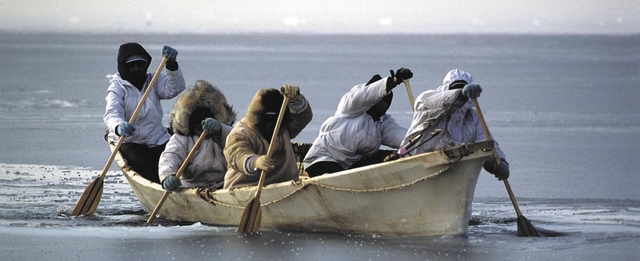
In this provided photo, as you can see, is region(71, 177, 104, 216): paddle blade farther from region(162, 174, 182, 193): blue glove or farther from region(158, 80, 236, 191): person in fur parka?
region(162, 174, 182, 193): blue glove

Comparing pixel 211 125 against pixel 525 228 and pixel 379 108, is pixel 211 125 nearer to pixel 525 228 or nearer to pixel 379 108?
pixel 379 108

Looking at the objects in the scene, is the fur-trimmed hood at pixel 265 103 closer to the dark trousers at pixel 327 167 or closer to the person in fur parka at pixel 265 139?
the person in fur parka at pixel 265 139

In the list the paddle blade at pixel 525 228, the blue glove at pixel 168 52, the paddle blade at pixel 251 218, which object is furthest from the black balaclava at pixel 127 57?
the paddle blade at pixel 525 228

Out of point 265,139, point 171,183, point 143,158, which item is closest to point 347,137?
point 265,139

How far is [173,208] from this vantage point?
36.5 ft

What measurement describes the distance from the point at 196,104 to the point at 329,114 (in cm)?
740

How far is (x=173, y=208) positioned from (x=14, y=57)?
1728 cm

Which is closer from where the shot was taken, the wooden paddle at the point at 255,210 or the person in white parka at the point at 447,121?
the person in white parka at the point at 447,121

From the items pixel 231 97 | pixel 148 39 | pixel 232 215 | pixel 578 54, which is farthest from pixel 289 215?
pixel 148 39

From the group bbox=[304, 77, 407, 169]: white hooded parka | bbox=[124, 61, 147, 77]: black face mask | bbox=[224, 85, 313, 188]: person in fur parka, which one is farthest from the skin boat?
bbox=[124, 61, 147, 77]: black face mask

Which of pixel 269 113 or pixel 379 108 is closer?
pixel 269 113

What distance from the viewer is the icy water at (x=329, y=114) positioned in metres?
9.77

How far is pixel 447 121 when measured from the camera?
32.7ft

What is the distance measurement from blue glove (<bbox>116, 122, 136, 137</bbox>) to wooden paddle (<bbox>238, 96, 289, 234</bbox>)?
1.70 m
